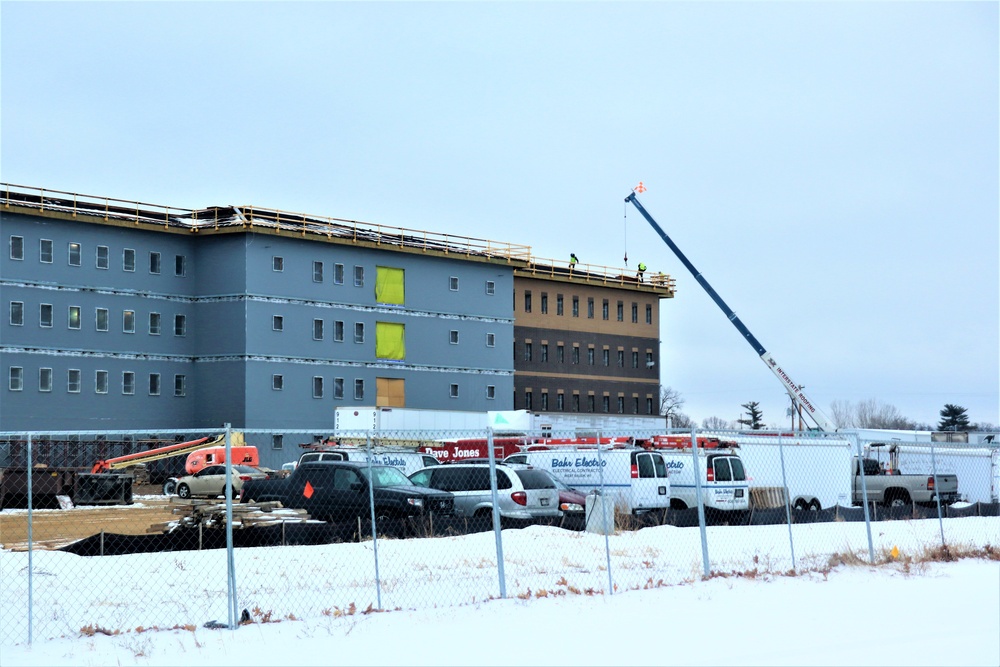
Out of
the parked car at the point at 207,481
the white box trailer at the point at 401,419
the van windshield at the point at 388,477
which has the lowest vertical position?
the parked car at the point at 207,481

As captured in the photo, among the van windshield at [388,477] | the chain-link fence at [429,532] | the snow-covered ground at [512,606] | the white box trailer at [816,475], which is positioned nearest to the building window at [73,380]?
the chain-link fence at [429,532]

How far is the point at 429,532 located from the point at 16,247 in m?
47.1

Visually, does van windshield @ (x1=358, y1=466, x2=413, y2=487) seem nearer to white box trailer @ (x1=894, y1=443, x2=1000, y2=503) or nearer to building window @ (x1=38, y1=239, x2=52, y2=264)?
white box trailer @ (x1=894, y1=443, x2=1000, y2=503)

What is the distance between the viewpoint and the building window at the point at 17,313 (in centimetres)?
6028

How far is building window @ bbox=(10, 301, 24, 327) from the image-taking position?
2373 inches

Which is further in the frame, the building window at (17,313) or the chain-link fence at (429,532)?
the building window at (17,313)

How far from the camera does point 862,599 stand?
1588 centimetres

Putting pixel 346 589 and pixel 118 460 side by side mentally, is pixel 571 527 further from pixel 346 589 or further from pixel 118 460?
pixel 118 460

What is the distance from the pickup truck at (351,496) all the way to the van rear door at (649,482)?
306 inches

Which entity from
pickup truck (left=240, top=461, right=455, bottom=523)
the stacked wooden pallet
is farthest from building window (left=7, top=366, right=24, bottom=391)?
the stacked wooden pallet

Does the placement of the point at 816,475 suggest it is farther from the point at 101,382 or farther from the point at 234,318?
the point at 101,382

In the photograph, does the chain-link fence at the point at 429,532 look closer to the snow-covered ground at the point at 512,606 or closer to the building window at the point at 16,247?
the snow-covered ground at the point at 512,606

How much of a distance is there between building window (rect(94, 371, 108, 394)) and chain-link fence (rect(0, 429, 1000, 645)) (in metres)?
24.8

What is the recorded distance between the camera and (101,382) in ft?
208
